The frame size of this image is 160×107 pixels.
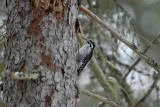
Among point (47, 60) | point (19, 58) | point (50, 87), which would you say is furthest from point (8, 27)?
point (50, 87)

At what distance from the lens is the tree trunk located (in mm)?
1849

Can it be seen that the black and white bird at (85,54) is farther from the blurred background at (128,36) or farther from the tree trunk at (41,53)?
the tree trunk at (41,53)

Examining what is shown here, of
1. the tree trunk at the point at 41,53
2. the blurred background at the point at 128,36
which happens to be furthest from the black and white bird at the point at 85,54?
the tree trunk at the point at 41,53

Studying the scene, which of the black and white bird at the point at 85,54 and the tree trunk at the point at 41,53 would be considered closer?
the tree trunk at the point at 41,53

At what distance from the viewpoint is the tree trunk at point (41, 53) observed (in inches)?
72.8

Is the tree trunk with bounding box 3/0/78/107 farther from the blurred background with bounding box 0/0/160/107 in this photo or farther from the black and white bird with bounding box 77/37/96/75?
the black and white bird with bounding box 77/37/96/75

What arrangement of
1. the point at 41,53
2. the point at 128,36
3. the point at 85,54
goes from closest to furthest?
the point at 41,53 → the point at 128,36 → the point at 85,54

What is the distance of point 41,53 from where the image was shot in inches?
76.4

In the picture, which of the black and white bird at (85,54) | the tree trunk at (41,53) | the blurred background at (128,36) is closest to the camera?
the tree trunk at (41,53)

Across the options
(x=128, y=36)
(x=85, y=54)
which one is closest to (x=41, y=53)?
(x=128, y=36)

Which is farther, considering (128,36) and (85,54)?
(85,54)

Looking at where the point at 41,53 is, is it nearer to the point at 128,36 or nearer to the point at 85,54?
the point at 128,36

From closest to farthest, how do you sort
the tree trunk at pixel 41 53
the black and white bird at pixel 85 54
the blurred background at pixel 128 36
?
the tree trunk at pixel 41 53, the blurred background at pixel 128 36, the black and white bird at pixel 85 54

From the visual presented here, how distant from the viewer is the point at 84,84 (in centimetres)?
470
